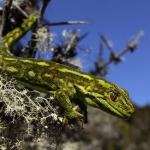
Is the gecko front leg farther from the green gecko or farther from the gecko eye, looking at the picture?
the gecko eye

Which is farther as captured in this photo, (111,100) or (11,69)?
(11,69)

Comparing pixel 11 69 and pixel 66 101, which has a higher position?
pixel 11 69

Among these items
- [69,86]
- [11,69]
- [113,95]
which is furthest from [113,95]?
[11,69]

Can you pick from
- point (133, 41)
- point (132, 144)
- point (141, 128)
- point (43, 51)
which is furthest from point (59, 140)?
point (141, 128)

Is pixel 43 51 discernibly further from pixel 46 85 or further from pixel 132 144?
pixel 132 144

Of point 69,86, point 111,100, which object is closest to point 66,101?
point 69,86

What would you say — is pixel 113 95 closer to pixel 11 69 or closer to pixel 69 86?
pixel 69 86
